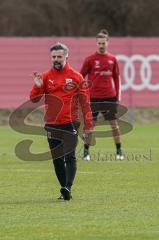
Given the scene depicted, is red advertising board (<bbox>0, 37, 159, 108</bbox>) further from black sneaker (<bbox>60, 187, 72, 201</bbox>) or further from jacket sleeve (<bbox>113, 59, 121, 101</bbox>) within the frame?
black sneaker (<bbox>60, 187, 72, 201</bbox>)

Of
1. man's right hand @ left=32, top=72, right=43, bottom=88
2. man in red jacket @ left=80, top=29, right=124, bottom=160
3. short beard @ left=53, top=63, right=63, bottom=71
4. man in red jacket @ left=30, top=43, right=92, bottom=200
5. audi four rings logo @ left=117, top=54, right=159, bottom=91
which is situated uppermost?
short beard @ left=53, top=63, right=63, bottom=71

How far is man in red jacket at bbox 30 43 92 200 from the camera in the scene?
1245 cm

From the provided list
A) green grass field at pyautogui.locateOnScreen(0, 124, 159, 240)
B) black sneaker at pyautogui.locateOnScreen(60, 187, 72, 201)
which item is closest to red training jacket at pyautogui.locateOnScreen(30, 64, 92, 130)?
black sneaker at pyautogui.locateOnScreen(60, 187, 72, 201)

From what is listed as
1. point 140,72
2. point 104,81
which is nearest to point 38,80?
point 104,81

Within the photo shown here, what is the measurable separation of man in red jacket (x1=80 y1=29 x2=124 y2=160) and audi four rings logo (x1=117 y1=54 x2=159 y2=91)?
11069mm

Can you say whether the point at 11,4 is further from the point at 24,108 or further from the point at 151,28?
the point at 24,108

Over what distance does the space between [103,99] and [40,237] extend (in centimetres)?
894

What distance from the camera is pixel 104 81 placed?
60.2 ft

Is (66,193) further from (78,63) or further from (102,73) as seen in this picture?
(78,63)

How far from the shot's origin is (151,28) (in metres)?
46.2

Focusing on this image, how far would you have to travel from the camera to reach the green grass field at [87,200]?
10086mm

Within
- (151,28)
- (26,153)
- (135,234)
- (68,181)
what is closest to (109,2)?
(151,28)

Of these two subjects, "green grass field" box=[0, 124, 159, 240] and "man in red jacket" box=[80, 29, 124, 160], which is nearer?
"green grass field" box=[0, 124, 159, 240]

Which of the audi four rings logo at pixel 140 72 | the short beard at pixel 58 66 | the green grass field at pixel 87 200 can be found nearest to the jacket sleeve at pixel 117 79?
the green grass field at pixel 87 200
